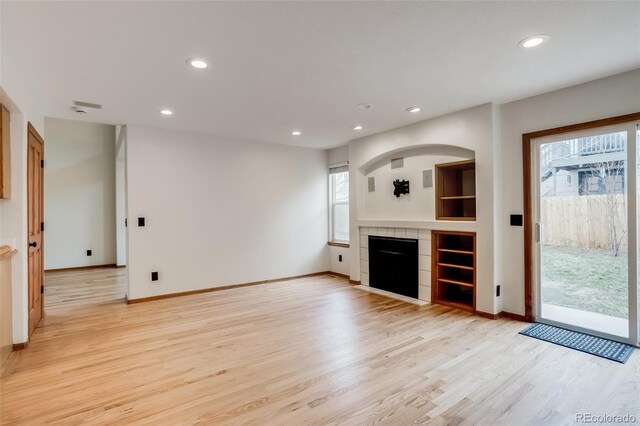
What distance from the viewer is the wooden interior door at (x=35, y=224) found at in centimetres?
330

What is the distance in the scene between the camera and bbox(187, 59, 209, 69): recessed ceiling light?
2.56 m

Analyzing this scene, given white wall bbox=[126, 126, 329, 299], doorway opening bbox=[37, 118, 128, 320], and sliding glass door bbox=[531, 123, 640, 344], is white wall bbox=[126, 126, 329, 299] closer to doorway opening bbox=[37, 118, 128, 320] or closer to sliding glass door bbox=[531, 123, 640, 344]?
doorway opening bbox=[37, 118, 128, 320]

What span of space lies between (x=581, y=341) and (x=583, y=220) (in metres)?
1.18

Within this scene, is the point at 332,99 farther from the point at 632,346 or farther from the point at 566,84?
the point at 632,346

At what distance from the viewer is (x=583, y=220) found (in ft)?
10.6

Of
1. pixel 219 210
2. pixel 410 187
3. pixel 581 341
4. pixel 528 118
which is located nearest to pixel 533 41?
pixel 528 118

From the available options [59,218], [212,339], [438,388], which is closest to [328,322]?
[212,339]

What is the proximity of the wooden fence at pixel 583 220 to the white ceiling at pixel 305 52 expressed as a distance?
1186 millimetres

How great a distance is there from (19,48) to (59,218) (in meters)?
5.81

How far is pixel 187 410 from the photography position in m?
2.03

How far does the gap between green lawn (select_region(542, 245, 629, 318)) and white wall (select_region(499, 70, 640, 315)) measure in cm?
27

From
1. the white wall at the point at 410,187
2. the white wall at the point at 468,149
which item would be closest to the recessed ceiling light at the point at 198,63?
the white wall at the point at 468,149

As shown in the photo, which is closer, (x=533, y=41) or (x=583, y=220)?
(x=533, y=41)

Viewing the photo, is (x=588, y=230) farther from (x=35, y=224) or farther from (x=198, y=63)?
(x=35, y=224)
